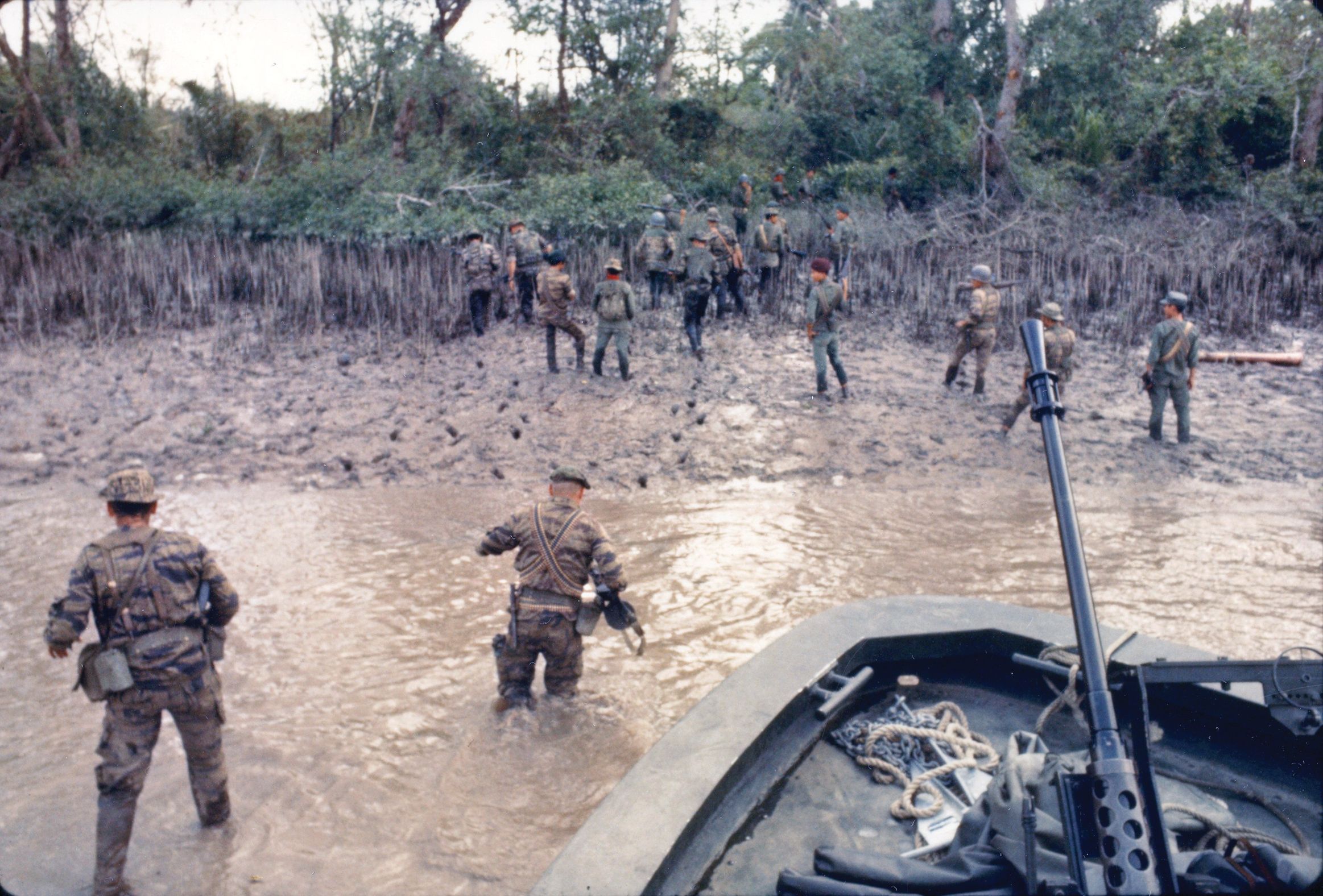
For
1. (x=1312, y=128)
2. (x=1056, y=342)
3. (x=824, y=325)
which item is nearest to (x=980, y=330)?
(x=1056, y=342)

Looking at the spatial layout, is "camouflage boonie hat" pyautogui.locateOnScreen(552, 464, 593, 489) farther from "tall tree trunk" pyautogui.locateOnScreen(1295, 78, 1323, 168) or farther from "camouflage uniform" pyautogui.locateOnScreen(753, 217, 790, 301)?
"tall tree trunk" pyautogui.locateOnScreen(1295, 78, 1323, 168)

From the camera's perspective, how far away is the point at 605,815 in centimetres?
238

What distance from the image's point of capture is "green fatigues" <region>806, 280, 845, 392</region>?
1078cm

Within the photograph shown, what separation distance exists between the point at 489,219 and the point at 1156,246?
39.5 ft

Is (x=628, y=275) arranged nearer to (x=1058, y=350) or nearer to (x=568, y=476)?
(x=1058, y=350)

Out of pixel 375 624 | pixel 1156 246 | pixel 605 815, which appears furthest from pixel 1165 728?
pixel 1156 246

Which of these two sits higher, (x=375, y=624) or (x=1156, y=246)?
(x=1156, y=246)

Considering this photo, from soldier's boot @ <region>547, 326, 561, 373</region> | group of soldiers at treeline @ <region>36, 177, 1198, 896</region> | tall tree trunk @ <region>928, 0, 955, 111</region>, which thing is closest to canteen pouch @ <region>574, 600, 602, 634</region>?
group of soldiers at treeline @ <region>36, 177, 1198, 896</region>

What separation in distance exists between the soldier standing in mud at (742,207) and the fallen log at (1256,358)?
738 centimetres

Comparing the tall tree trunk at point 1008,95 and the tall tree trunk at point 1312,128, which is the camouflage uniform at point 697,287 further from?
the tall tree trunk at point 1312,128

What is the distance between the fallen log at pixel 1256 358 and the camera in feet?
43.7

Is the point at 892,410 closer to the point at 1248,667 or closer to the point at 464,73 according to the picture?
the point at 1248,667

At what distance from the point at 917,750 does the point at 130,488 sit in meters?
3.00

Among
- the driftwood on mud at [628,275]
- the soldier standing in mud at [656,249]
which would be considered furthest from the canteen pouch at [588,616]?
the soldier standing in mud at [656,249]
